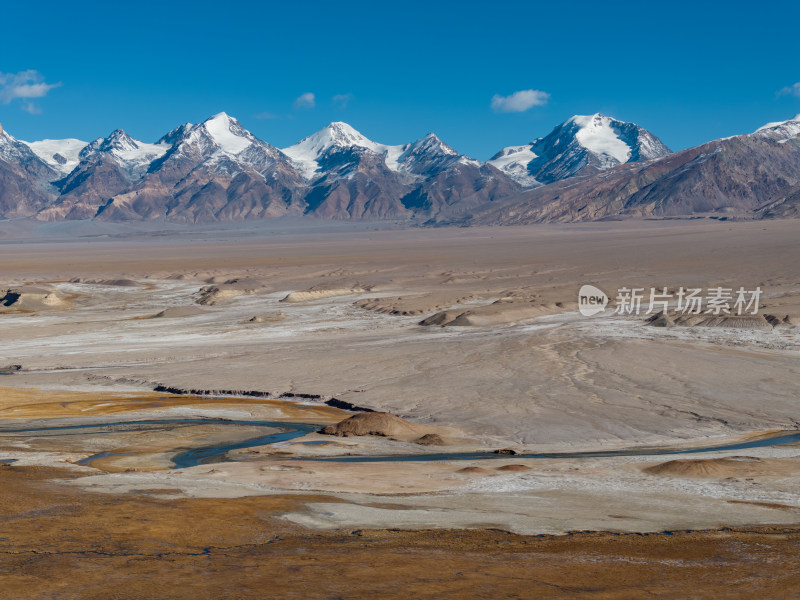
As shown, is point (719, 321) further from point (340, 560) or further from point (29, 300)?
point (29, 300)

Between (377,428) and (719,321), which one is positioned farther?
(719,321)

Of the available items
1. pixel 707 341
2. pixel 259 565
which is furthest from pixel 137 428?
pixel 707 341

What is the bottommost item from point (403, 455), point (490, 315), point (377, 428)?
point (403, 455)

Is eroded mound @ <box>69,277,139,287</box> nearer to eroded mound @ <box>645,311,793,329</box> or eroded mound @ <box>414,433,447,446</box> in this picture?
eroded mound @ <box>645,311,793,329</box>

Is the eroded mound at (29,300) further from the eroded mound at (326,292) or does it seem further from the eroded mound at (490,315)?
the eroded mound at (490,315)

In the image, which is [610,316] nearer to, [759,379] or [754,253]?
[759,379]

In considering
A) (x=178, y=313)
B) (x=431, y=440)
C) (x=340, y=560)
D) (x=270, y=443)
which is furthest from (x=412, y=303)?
(x=340, y=560)

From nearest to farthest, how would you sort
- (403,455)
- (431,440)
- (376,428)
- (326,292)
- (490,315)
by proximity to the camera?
1. (403,455)
2. (431,440)
3. (376,428)
4. (490,315)
5. (326,292)

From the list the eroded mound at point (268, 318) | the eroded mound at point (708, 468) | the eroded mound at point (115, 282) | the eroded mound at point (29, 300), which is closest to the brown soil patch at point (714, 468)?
the eroded mound at point (708, 468)
